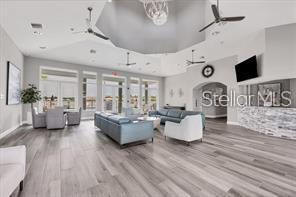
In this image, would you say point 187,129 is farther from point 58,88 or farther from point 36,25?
point 58,88

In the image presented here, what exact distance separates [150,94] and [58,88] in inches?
265

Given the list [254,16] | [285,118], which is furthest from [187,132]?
[254,16]

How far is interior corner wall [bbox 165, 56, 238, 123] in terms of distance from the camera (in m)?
7.54

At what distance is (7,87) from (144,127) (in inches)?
182

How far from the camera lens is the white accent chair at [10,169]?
148cm

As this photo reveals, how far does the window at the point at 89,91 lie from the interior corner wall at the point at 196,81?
604 cm

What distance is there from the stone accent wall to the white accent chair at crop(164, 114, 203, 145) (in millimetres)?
3050

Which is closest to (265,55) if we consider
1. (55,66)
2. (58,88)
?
(55,66)

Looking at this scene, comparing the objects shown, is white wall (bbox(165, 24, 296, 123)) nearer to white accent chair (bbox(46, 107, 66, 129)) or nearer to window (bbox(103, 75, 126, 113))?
window (bbox(103, 75, 126, 113))

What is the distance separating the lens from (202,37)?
5828 mm

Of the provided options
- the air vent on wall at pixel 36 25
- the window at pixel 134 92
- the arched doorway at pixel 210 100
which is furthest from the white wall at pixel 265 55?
the air vent on wall at pixel 36 25

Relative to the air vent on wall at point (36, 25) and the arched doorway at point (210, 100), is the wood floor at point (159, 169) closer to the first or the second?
the air vent on wall at point (36, 25)

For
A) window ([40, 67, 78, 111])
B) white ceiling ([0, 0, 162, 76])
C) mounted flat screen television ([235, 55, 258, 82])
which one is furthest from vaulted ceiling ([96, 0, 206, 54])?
window ([40, 67, 78, 111])

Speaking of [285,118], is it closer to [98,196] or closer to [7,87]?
[98,196]
